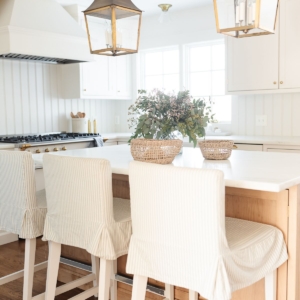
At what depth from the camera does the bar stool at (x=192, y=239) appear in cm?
147

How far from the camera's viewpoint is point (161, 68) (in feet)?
17.4

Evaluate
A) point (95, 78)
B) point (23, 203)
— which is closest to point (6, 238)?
point (23, 203)

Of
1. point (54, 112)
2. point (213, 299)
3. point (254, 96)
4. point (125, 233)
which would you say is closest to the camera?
point (213, 299)

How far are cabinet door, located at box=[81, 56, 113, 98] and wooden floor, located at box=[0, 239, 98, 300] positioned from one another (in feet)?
5.85

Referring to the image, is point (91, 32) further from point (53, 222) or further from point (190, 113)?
point (53, 222)

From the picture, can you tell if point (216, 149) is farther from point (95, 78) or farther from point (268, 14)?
point (95, 78)

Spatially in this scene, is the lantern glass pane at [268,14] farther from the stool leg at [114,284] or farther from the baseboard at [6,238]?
the baseboard at [6,238]

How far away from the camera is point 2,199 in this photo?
231 cm

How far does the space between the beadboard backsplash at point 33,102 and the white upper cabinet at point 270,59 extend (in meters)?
1.94

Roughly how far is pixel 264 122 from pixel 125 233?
288 cm

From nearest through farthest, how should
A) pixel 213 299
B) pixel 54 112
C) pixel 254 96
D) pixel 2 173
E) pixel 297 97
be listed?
1. pixel 213 299
2. pixel 2 173
3. pixel 297 97
4. pixel 254 96
5. pixel 54 112

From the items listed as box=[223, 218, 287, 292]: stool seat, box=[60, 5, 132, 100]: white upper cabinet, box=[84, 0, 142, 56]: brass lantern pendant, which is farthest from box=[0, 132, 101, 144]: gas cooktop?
box=[223, 218, 287, 292]: stool seat

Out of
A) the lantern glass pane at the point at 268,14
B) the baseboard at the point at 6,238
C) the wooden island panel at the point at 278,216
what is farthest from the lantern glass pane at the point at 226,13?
the baseboard at the point at 6,238

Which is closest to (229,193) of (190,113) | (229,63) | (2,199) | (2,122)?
(190,113)
